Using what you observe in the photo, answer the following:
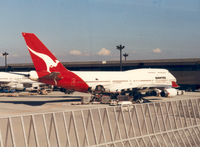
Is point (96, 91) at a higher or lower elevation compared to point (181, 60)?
lower

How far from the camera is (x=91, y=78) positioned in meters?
53.8

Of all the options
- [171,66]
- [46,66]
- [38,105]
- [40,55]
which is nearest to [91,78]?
[46,66]

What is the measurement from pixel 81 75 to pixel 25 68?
76.3 meters

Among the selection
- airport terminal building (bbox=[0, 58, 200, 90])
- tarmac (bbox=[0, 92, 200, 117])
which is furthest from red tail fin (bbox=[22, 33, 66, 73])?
airport terminal building (bbox=[0, 58, 200, 90])

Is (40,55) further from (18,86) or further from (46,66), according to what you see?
(18,86)

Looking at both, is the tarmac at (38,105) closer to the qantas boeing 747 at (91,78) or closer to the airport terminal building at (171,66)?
the qantas boeing 747 at (91,78)

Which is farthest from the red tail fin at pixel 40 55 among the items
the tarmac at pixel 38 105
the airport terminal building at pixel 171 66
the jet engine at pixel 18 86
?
the airport terminal building at pixel 171 66

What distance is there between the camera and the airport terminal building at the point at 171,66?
9212 centimetres

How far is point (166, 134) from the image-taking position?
2239 cm

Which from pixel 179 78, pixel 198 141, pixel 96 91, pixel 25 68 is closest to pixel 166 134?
pixel 198 141

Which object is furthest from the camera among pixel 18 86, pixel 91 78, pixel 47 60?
pixel 18 86

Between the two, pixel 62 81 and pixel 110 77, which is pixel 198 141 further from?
pixel 110 77

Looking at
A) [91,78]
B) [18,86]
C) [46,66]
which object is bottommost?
[18,86]

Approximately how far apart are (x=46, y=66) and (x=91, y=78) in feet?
32.4
